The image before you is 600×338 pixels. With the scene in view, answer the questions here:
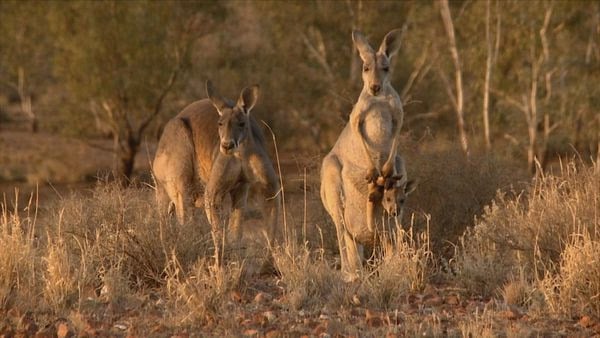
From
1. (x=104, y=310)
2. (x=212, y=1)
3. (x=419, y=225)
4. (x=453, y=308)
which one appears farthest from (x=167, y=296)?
Result: (x=212, y=1)

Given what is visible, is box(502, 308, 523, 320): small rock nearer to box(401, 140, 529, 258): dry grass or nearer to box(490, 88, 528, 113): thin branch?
box(401, 140, 529, 258): dry grass

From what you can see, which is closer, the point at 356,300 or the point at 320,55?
the point at 356,300

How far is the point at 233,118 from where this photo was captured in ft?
31.6

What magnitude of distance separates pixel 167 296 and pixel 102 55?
69.8 ft

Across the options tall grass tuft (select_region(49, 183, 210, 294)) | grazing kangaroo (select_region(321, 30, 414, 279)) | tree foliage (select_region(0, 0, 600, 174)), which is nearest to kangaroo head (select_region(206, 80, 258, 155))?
grazing kangaroo (select_region(321, 30, 414, 279))

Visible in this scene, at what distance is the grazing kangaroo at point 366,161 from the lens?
330 inches

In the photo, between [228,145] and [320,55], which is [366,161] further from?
[320,55]

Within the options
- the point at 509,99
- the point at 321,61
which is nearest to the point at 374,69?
the point at 509,99

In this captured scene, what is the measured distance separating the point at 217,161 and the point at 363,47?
6.21 ft

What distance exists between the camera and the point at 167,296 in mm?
7340

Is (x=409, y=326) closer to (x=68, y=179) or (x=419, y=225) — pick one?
(x=419, y=225)

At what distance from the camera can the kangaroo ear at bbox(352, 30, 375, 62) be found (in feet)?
27.7

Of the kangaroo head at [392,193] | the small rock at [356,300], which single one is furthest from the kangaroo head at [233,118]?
the small rock at [356,300]

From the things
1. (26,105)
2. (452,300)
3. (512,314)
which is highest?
(512,314)
